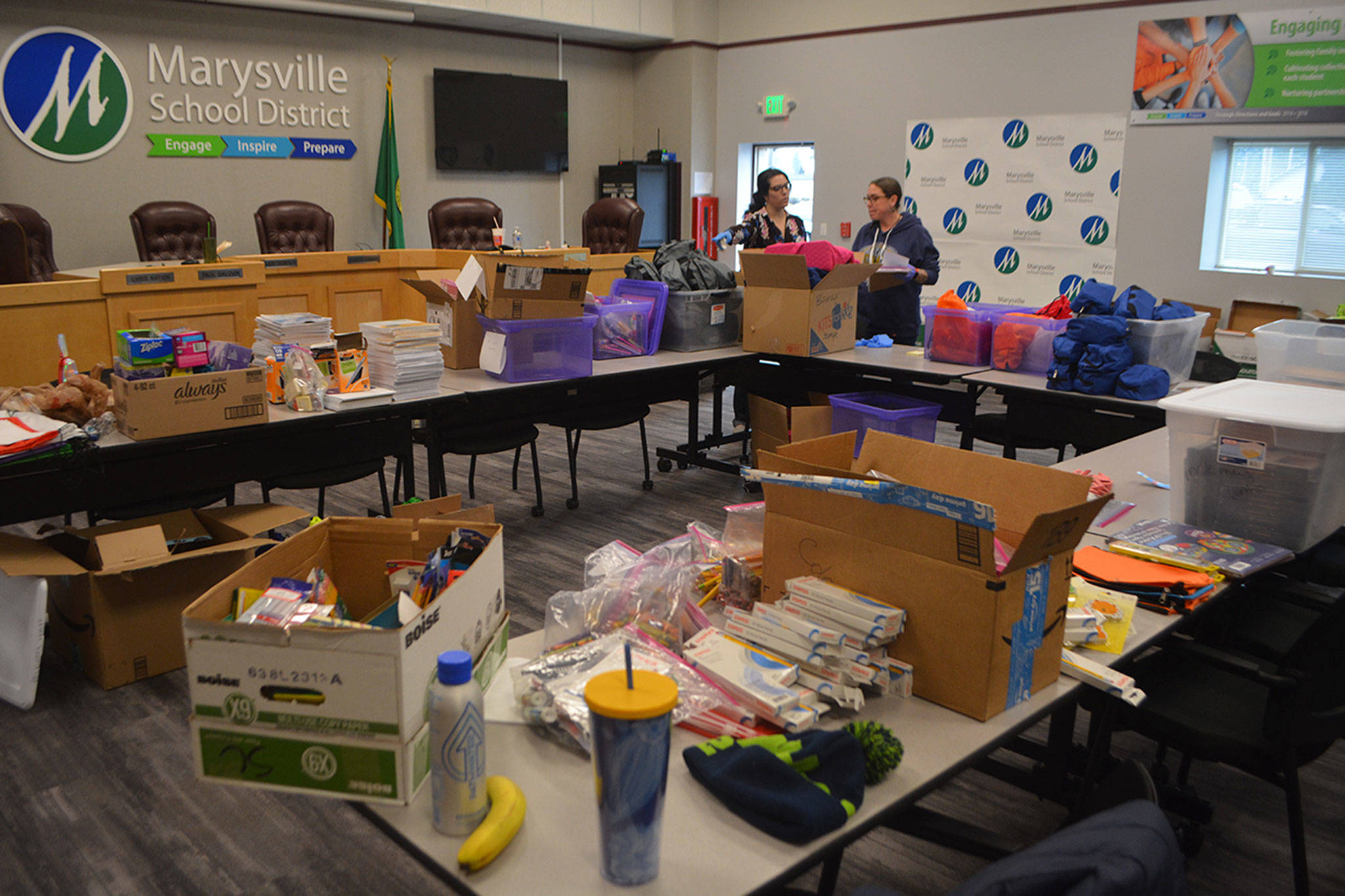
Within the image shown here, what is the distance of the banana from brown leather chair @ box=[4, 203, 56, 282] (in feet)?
18.0

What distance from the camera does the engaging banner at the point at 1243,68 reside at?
5949mm

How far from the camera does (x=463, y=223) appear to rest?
289 inches

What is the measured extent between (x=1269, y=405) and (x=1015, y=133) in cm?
587

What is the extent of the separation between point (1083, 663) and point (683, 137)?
862 centimetres

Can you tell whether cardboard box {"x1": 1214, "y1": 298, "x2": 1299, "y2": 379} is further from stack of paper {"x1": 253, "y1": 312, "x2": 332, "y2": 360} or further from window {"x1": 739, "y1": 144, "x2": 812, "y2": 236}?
stack of paper {"x1": 253, "y1": 312, "x2": 332, "y2": 360}

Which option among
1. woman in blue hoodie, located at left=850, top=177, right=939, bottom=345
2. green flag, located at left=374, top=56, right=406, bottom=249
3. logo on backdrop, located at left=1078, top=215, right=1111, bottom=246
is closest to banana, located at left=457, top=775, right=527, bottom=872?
woman in blue hoodie, located at left=850, top=177, right=939, bottom=345

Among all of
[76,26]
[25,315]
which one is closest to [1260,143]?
[25,315]

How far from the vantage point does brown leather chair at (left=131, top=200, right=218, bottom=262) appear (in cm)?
592

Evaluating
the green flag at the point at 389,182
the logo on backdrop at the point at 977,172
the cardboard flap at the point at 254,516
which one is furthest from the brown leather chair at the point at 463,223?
the cardboard flap at the point at 254,516

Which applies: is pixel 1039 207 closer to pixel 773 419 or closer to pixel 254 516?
pixel 773 419

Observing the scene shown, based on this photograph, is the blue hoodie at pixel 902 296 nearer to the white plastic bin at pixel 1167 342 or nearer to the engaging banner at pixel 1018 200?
the white plastic bin at pixel 1167 342

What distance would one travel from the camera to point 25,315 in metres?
4.59

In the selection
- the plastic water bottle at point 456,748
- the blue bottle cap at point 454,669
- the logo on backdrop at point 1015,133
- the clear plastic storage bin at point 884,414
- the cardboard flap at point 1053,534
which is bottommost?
the clear plastic storage bin at point 884,414

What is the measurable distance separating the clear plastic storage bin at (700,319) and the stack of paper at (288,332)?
1717 mm
